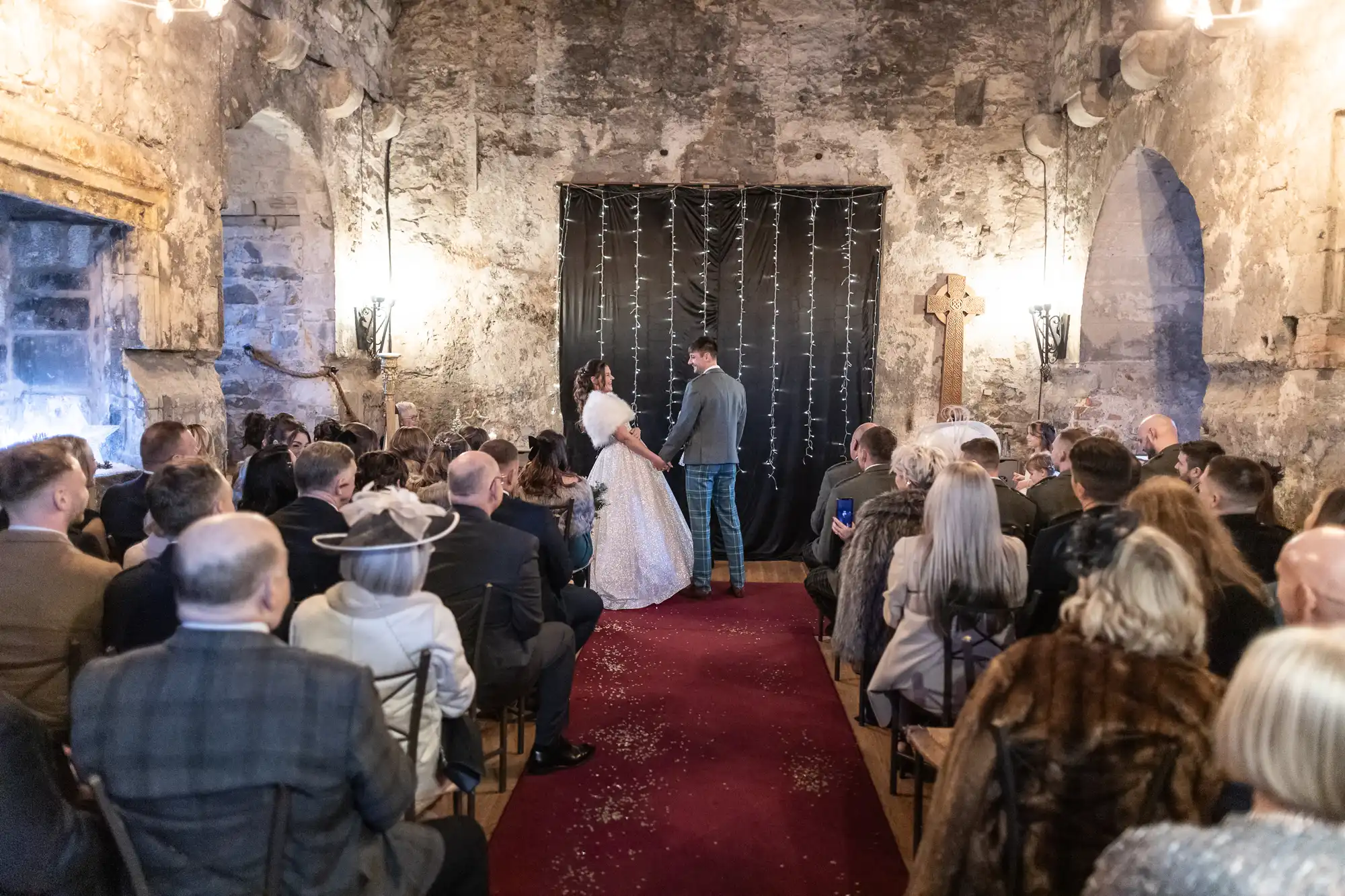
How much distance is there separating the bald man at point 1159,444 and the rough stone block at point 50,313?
202 inches

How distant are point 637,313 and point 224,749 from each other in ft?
21.7

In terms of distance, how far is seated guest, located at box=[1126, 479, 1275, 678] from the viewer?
2475 millimetres

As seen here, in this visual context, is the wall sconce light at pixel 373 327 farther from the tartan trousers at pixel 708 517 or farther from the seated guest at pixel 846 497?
the seated guest at pixel 846 497

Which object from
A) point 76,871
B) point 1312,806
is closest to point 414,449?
point 76,871

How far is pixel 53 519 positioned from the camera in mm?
2494

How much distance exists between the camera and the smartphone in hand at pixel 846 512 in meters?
4.30

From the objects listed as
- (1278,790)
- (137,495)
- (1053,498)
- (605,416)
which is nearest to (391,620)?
(137,495)

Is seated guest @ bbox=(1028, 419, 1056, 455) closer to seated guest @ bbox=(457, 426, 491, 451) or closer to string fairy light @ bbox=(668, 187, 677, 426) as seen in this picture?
seated guest @ bbox=(457, 426, 491, 451)

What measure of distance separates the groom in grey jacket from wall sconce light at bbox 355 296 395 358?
102 inches

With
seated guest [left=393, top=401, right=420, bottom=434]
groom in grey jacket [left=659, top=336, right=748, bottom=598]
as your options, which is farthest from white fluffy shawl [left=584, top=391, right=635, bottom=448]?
seated guest [left=393, top=401, right=420, bottom=434]

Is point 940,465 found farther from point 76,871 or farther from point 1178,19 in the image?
point 1178,19

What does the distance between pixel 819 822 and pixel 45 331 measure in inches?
167

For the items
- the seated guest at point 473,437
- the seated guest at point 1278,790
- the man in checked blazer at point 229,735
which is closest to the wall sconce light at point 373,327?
the seated guest at point 473,437

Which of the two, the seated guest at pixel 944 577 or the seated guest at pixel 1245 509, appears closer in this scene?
the seated guest at pixel 944 577
